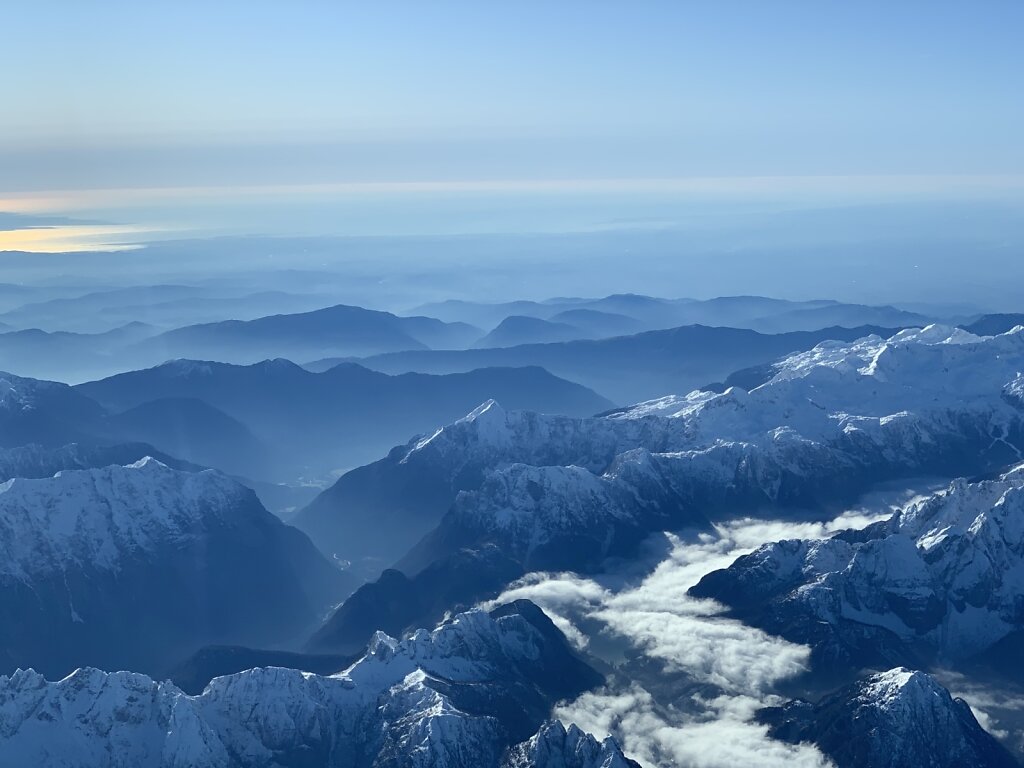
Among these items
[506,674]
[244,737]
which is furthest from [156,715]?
[506,674]

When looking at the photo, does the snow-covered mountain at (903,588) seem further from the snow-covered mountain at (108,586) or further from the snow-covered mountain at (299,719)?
the snow-covered mountain at (108,586)

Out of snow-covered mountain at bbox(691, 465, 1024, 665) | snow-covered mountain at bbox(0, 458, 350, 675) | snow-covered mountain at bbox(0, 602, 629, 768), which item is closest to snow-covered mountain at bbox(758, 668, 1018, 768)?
snow-covered mountain at bbox(691, 465, 1024, 665)

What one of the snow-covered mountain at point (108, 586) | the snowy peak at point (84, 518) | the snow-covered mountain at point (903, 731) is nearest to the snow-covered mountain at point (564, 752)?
the snow-covered mountain at point (903, 731)

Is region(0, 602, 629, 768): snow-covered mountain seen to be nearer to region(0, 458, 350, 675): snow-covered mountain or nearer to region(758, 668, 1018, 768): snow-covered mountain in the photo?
region(758, 668, 1018, 768): snow-covered mountain

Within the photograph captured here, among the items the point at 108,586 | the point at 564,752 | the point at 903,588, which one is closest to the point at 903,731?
the point at 564,752

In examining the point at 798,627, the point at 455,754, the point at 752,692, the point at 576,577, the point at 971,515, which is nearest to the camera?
the point at 455,754

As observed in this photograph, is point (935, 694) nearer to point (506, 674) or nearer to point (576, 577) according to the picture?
point (506, 674)

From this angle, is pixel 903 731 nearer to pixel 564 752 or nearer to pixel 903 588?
pixel 564 752
